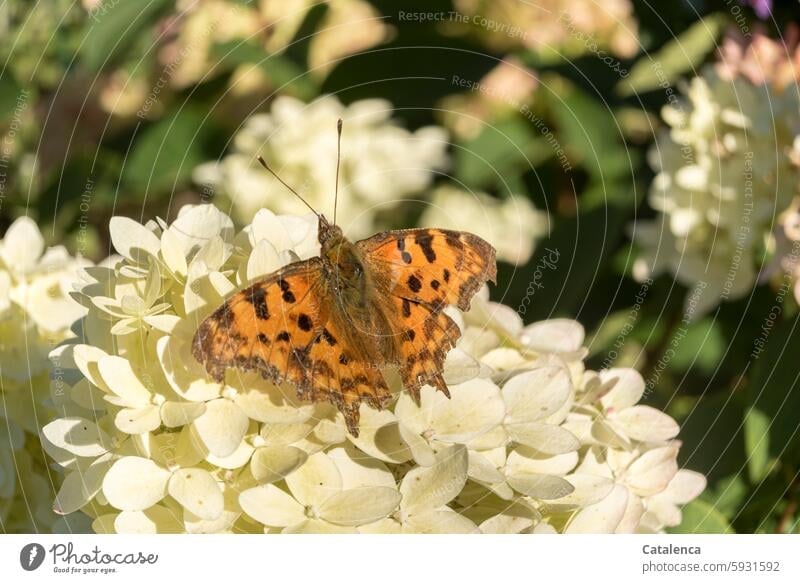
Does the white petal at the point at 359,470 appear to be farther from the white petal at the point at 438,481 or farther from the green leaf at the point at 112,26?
the green leaf at the point at 112,26

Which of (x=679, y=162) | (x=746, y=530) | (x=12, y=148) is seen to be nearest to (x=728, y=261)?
(x=679, y=162)

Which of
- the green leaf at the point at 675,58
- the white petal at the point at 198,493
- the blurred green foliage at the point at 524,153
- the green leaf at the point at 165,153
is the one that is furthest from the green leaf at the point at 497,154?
the white petal at the point at 198,493

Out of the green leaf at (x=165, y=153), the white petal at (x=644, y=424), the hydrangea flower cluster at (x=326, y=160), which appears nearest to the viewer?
the white petal at (x=644, y=424)

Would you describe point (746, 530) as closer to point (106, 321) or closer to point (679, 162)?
point (679, 162)

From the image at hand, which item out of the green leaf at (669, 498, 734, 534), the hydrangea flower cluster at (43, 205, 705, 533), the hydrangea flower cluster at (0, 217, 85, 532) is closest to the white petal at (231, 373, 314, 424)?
the hydrangea flower cluster at (43, 205, 705, 533)

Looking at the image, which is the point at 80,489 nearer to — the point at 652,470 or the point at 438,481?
the point at 438,481

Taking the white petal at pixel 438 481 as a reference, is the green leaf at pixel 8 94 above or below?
above
